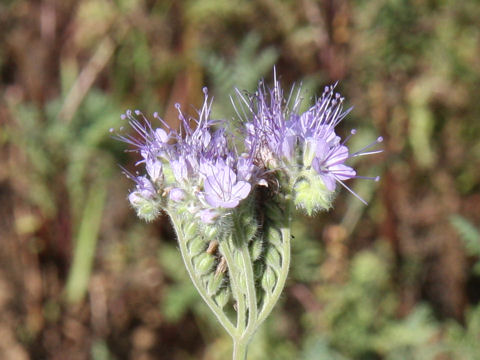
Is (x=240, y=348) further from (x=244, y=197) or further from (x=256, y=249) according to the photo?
(x=244, y=197)

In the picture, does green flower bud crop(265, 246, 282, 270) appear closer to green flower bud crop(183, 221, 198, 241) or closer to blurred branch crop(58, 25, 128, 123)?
green flower bud crop(183, 221, 198, 241)

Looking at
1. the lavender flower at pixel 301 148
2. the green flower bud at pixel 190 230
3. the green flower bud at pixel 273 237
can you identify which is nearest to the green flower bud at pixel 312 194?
the lavender flower at pixel 301 148

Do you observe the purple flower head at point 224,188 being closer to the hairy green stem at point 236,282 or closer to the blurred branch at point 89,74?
the hairy green stem at point 236,282

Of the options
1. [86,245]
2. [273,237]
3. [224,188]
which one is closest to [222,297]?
[273,237]

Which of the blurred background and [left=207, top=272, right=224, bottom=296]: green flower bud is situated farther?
the blurred background

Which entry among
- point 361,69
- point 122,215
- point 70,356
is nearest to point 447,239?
point 361,69

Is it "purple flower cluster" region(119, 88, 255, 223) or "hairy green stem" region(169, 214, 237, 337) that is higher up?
"purple flower cluster" region(119, 88, 255, 223)

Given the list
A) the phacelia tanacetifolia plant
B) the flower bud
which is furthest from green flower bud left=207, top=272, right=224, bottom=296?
the flower bud
